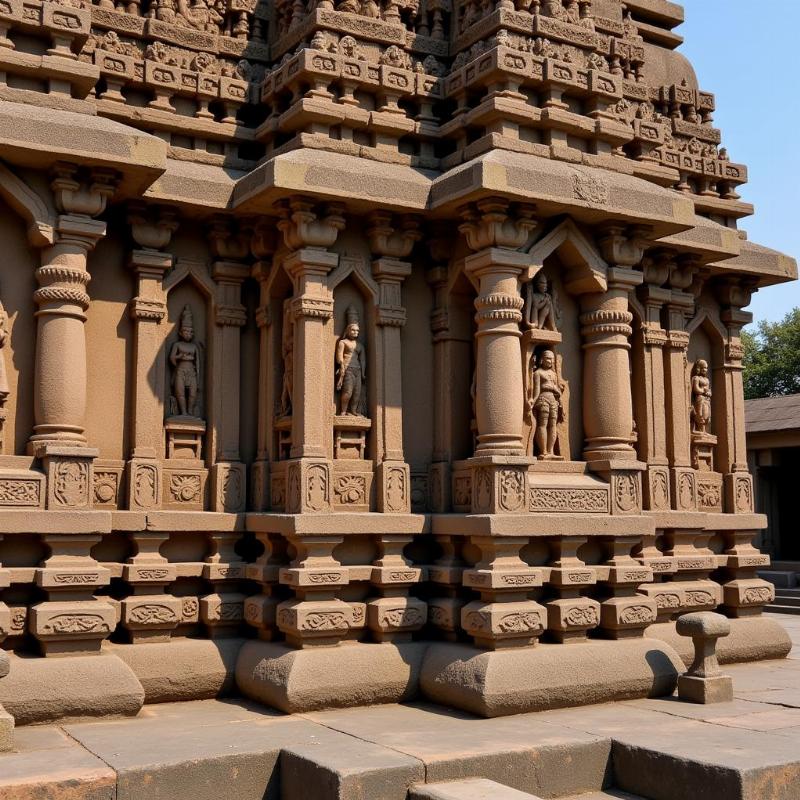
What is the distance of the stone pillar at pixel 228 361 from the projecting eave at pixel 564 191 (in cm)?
212

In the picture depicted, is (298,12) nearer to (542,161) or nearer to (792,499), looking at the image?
(542,161)

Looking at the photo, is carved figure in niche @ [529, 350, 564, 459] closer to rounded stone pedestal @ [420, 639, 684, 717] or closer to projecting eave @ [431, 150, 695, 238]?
projecting eave @ [431, 150, 695, 238]

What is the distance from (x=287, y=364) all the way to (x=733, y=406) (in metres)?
6.10

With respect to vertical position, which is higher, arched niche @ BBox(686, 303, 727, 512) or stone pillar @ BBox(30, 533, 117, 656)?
arched niche @ BBox(686, 303, 727, 512)

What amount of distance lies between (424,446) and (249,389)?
1886 mm

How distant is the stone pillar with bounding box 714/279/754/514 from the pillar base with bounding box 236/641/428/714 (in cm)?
523

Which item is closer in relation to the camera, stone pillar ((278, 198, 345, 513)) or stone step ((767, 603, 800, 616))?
stone pillar ((278, 198, 345, 513))

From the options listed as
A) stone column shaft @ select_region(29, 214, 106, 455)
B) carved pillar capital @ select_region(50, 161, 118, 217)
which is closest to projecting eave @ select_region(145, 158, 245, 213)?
carved pillar capital @ select_region(50, 161, 118, 217)

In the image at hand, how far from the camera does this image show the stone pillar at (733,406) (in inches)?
503

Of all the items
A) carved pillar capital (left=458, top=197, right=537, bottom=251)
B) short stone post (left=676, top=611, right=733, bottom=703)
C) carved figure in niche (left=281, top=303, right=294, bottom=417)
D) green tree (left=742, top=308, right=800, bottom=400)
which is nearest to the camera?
short stone post (left=676, top=611, right=733, bottom=703)

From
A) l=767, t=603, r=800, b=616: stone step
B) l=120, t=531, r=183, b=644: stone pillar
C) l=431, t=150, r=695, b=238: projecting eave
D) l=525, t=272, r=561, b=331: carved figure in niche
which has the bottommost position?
l=767, t=603, r=800, b=616: stone step

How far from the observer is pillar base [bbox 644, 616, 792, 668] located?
36.3ft

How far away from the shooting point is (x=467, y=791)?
660 cm

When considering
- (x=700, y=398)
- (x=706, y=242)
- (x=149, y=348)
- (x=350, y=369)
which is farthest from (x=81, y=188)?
(x=700, y=398)
